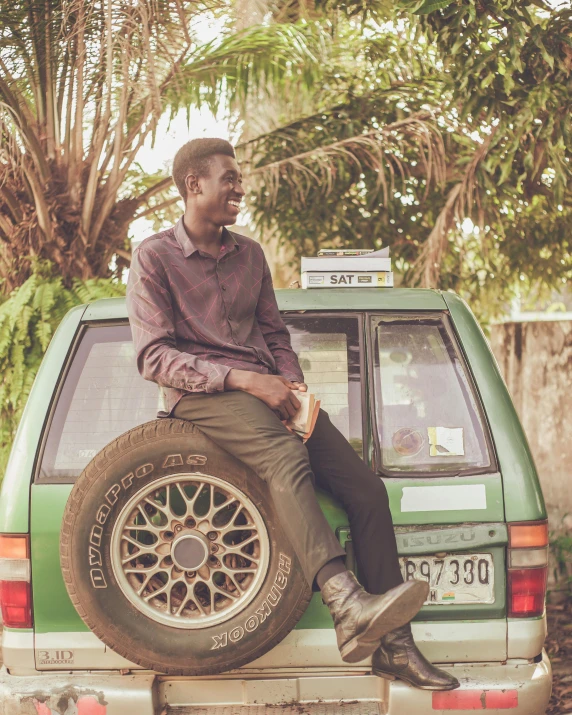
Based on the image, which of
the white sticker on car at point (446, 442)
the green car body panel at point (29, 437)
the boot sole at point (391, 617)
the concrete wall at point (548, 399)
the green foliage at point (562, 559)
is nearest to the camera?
the boot sole at point (391, 617)

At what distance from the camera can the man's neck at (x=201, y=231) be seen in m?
2.60

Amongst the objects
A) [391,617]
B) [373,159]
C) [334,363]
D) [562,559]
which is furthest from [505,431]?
[373,159]

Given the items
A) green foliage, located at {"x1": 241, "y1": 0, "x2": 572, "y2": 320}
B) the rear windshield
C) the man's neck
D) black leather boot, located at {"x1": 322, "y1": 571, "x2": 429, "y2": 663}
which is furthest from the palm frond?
black leather boot, located at {"x1": 322, "y1": 571, "x2": 429, "y2": 663}

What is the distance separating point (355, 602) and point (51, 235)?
170 inches

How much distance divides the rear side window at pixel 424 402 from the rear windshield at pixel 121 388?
9 centimetres

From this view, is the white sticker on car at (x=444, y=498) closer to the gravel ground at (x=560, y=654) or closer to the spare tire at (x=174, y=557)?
the spare tire at (x=174, y=557)

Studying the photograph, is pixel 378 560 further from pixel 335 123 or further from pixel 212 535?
pixel 335 123

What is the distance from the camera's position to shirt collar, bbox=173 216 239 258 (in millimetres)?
2537

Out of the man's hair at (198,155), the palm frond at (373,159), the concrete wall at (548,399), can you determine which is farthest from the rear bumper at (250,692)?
the palm frond at (373,159)

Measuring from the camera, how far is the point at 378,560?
226 centimetres

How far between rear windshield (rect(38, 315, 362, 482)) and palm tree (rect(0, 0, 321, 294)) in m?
3.16

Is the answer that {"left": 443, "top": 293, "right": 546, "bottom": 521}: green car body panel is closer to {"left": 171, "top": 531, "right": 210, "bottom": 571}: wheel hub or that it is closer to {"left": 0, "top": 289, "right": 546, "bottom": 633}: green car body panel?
{"left": 0, "top": 289, "right": 546, "bottom": 633}: green car body panel

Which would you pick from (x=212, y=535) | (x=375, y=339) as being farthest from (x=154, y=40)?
(x=212, y=535)

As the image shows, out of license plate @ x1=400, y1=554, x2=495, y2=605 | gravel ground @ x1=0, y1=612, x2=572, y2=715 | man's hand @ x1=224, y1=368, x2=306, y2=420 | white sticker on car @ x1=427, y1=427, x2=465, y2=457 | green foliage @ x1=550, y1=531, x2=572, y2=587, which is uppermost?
man's hand @ x1=224, y1=368, x2=306, y2=420
